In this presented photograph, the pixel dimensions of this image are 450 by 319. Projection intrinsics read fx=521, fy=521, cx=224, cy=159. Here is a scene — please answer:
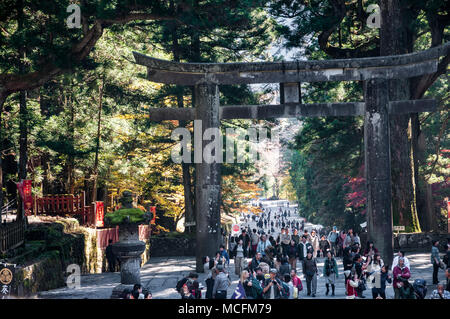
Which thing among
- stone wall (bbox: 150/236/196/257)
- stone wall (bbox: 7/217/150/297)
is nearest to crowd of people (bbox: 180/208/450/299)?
stone wall (bbox: 7/217/150/297)

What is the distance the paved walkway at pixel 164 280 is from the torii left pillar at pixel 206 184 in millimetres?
1249

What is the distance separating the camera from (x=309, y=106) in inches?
681

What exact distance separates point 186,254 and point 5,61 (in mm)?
12051

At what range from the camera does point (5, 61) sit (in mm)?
18578

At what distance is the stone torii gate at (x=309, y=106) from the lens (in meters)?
16.8

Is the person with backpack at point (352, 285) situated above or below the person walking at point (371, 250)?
below

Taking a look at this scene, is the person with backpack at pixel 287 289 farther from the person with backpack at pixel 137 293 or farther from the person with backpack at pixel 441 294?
the person with backpack at pixel 137 293

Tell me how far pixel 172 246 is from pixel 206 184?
357 inches

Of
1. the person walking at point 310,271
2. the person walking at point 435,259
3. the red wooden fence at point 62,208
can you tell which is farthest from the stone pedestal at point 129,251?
the red wooden fence at point 62,208

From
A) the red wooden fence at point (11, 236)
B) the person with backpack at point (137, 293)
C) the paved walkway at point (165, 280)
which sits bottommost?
the paved walkway at point (165, 280)

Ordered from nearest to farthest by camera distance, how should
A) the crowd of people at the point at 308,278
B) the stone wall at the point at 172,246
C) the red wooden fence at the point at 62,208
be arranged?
the crowd of people at the point at 308,278, the stone wall at the point at 172,246, the red wooden fence at the point at 62,208

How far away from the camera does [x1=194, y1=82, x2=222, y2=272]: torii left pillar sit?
1694 cm
